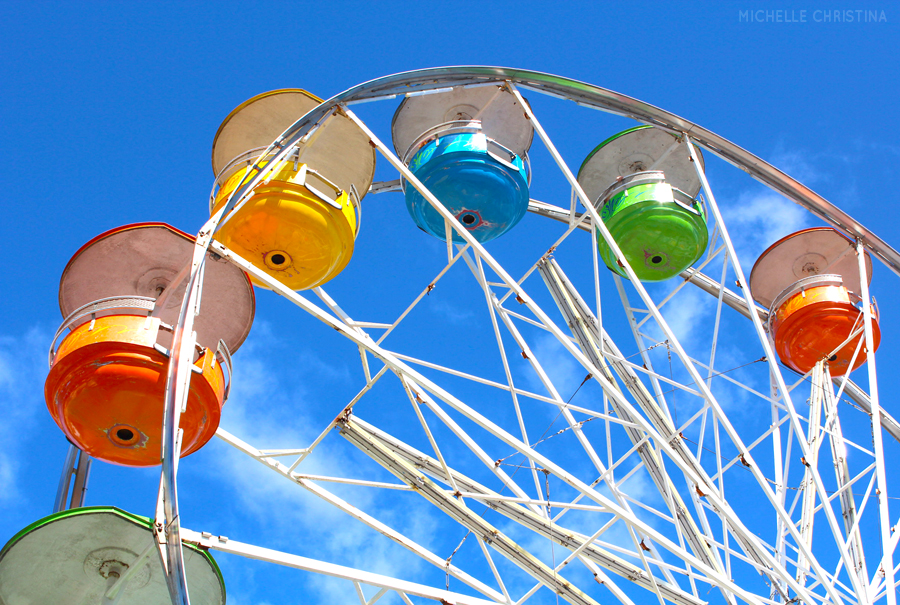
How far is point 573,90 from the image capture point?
12656 mm

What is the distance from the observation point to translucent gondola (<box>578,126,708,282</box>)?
13.9 m

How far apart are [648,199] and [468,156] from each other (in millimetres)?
3284

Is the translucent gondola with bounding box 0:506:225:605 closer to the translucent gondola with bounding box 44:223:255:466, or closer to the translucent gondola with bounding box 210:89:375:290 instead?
the translucent gondola with bounding box 44:223:255:466

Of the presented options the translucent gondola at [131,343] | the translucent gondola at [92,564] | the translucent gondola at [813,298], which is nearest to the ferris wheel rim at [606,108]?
the translucent gondola at [813,298]

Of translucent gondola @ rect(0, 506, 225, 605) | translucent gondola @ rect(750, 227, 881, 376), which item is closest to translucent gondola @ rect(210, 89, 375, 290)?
translucent gondola @ rect(0, 506, 225, 605)

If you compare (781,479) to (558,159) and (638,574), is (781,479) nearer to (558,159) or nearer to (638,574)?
(638,574)

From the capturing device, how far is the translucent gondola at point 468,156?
12711mm

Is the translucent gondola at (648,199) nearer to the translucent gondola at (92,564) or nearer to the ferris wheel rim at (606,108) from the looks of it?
the ferris wheel rim at (606,108)

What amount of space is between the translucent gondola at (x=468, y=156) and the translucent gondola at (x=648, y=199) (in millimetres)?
1670

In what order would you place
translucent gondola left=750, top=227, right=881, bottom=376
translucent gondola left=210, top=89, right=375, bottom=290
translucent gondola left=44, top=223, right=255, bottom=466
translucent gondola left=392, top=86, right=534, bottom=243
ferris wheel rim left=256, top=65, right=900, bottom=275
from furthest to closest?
translucent gondola left=750, top=227, right=881, bottom=376 → translucent gondola left=392, top=86, right=534, bottom=243 → ferris wheel rim left=256, top=65, right=900, bottom=275 → translucent gondola left=210, top=89, right=375, bottom=290 → translucent gondola left=44, top=223, right=255, bottom=466

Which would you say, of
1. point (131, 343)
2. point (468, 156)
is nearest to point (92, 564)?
point (131, 343)

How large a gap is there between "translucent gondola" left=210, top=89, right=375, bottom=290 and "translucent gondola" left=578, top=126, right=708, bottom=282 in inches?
163

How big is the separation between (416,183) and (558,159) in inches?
92.3

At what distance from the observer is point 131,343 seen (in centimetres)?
912
